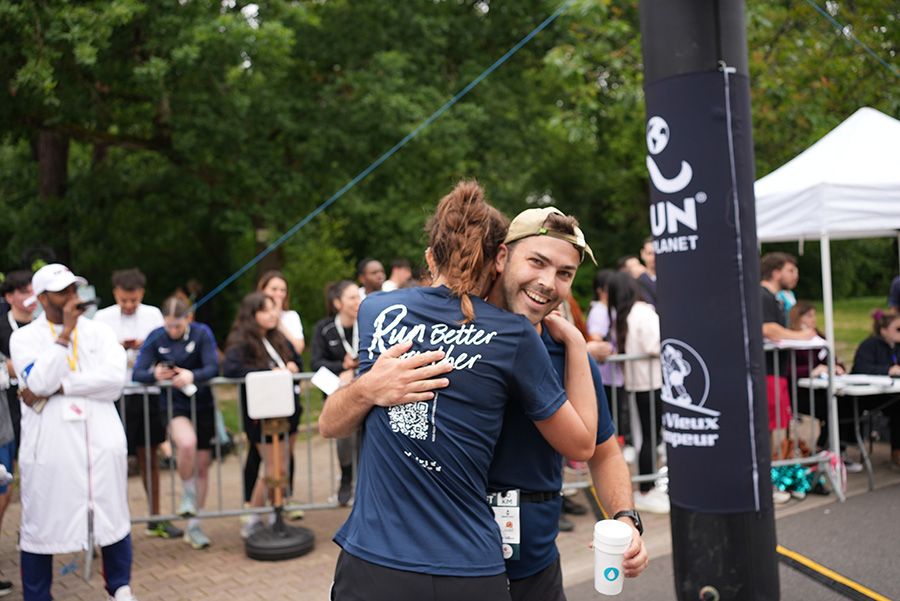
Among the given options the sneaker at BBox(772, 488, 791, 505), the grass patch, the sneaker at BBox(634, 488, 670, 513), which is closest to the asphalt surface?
the sneaker at BBox(772, 488, 791, 505)

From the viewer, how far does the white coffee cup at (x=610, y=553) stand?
2439 millimetres

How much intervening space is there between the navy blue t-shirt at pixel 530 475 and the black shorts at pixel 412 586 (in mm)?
268

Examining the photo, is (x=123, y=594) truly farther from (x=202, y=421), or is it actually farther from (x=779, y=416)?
(x=779, y=416)

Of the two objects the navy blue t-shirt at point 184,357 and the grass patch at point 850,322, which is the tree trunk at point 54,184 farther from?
the grass patch at point 850,322

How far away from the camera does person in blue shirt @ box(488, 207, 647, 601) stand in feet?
7.91

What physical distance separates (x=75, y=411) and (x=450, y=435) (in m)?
3.45

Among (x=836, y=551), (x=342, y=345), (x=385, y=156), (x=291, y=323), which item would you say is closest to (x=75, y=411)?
(x=342, y=345)

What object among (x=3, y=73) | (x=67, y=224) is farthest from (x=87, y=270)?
(x=3, y=73)

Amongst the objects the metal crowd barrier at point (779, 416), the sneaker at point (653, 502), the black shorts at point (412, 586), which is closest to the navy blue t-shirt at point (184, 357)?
the metal crowd barrier at point (779, 416)

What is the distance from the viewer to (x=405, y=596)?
214 centimetres

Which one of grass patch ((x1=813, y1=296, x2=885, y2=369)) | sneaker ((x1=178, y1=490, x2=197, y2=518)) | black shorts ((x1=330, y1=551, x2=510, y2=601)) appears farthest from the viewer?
grass patch ((x1=813, y1=296, x2=885, y2=369))

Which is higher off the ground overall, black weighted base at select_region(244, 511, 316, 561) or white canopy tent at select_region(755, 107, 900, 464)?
white canopy tent at select_region(755, 107, 900, 464)

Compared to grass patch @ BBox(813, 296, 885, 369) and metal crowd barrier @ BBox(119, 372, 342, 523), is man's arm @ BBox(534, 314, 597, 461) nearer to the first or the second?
metal crowd barrier @ BBox(119, 372, 342, 523)

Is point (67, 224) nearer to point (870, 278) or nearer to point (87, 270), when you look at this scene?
point (87, 270)
